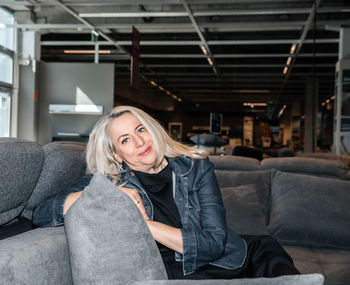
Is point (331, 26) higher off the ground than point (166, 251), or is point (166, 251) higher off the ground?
point (331, 26)

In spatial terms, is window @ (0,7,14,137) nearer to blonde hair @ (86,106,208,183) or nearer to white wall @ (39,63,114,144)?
white wall @ (39,63,114,144)

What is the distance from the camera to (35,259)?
102 cm

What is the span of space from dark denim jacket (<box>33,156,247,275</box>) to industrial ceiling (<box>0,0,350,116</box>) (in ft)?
15.1

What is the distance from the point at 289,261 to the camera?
1.50 meters

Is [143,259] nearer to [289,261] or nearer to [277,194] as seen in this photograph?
[289,261]

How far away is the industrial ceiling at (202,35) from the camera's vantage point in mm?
6305

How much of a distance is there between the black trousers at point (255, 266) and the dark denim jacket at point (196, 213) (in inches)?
1.5

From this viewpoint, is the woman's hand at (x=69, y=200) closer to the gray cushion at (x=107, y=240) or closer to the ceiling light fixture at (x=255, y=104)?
the gray cushion at (x=107, y=240)

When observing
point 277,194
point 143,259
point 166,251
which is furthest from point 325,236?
point 143,259

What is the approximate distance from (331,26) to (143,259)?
725cm

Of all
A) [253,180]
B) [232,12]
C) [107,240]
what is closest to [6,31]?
[232,12]

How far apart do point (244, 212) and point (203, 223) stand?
1068 mm

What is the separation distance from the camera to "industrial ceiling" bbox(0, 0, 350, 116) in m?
6.30

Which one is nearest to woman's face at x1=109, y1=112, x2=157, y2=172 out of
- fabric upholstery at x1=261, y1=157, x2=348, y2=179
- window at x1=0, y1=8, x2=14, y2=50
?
fabric upholstery at x1=261, y1=157, x2=348, y2=179
